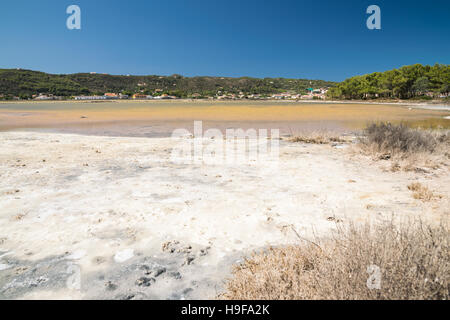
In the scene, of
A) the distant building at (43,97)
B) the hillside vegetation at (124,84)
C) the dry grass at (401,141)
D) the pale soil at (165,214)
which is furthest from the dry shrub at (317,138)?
the hillside vegetation at (124,84)

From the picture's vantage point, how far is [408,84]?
69.1 meters

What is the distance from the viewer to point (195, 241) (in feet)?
10.6

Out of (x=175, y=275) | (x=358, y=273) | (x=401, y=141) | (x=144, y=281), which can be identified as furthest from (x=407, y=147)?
(x=144, y=281)

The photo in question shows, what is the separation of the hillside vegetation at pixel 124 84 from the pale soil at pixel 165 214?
366ft

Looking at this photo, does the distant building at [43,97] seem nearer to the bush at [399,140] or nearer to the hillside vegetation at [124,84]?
the hillside vegetation at [124,84]

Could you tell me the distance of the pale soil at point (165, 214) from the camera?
2570mm

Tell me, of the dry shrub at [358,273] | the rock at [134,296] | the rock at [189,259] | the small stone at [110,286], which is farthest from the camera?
the rock at [189,259]

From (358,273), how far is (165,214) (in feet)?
9.25

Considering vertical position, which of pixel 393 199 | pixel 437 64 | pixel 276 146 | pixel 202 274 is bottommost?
pixel 202 274

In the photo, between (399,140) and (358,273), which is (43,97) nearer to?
(399,140)

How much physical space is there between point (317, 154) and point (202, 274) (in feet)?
21.9

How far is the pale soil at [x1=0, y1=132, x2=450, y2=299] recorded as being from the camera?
101 inches
